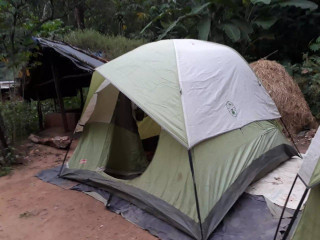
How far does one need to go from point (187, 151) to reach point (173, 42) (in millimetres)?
1473

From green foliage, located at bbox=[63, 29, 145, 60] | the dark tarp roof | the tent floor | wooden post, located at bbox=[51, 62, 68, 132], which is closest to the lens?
the tent floor

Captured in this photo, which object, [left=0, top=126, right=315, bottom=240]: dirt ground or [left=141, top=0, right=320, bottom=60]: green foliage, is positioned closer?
[left=0, top=126, right=315, bottom=240]: dirt ground

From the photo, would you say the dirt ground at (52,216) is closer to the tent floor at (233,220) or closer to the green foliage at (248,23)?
the tent floor at (233,220)

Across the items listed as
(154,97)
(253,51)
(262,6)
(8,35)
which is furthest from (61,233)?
(253,51)

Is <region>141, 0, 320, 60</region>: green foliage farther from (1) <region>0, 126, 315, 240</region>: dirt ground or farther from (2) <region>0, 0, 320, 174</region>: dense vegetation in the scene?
(1) <region>0, 126, 315, 240</region>: dirt ground

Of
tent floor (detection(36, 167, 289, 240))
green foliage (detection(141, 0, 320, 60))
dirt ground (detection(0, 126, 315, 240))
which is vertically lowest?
dirt ground (detection(0, 126, 315, 240))

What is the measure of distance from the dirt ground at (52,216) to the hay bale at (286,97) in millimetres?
4476

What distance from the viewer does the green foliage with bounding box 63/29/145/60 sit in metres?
11.3

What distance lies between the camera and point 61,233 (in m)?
3.34

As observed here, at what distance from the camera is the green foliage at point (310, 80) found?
7265 millimetres

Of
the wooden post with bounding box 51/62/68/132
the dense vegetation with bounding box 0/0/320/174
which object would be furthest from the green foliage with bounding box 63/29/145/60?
the wooden post with bounding box 51/62/68/132

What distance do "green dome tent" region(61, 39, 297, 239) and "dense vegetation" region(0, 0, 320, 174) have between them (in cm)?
185

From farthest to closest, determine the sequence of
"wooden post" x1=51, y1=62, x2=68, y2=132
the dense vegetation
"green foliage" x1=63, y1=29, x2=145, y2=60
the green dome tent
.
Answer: "green foliage" x1=63, y1=29, x2=145, y2=60, "wooden post" x1=51, y1=62, x2=68, y2=132, the dense vegetation, the green dome tent

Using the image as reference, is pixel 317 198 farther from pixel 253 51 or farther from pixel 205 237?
pixel 253 51
